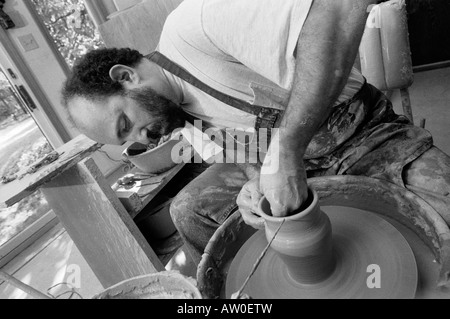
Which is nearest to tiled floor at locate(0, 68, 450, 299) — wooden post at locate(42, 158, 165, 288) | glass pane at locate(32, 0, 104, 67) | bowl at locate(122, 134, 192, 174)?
wooden post at locate(42, 158, 165, 288)

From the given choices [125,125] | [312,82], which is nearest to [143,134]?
[125,125]

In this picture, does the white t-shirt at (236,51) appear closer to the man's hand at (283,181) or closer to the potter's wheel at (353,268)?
the man's hand at (283,181)

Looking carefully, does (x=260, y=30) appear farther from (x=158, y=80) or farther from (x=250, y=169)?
(x=250, y=169)

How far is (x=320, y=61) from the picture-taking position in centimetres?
88

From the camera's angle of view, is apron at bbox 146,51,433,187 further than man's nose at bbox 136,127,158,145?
No

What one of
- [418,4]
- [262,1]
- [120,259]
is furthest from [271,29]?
[418,4]

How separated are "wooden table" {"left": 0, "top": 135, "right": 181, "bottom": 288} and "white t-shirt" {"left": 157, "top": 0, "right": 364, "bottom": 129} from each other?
0.68m

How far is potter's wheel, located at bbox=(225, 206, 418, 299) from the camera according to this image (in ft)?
2.90

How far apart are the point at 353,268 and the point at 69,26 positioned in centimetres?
420

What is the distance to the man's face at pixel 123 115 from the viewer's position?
1.26 m

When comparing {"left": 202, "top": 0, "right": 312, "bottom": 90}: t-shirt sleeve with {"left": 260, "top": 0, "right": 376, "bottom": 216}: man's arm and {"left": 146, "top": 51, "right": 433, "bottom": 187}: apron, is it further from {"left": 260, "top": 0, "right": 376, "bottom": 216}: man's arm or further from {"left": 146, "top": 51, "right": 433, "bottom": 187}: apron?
{"left": 146, "top": 51, "right": 433, "bottom": 187}: apron

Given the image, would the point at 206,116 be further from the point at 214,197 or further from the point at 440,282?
the point at 440,282

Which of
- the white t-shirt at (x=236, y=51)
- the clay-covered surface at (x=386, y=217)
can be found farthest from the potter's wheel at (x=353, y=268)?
the white t-shirt at (x=236, y=51)
